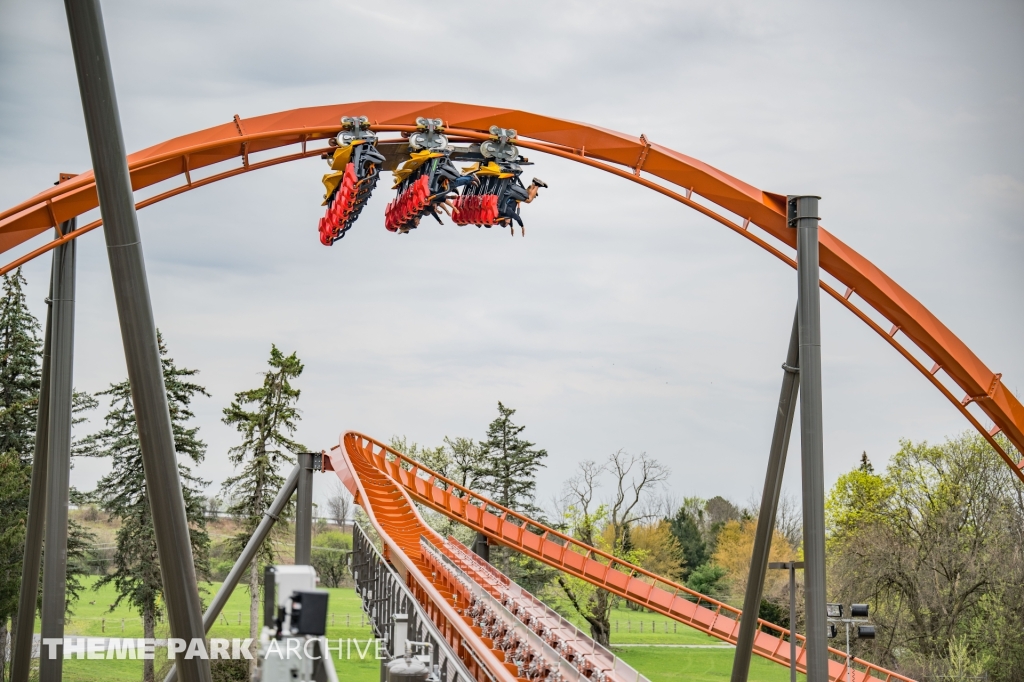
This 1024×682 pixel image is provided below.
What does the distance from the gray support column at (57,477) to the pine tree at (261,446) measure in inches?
782

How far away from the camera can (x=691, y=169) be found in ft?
40.8

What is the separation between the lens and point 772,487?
9.26 metres

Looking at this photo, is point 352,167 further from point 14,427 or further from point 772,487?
point 14,427

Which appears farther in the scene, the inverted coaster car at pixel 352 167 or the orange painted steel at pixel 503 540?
the orange painted steel at pixel 503 540

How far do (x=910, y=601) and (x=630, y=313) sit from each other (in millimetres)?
21220

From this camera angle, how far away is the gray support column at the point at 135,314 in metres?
3.90

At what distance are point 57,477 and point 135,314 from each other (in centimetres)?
548

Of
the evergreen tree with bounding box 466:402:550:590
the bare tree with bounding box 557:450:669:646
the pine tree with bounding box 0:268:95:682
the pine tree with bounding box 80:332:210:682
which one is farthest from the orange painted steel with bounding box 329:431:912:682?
the evergreen tree with bounding box 466:402:550:590

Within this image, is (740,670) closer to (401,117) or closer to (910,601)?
(401,117)

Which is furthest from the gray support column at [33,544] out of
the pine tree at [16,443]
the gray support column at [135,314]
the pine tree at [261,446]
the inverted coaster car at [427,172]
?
the pine tree at [261,446]

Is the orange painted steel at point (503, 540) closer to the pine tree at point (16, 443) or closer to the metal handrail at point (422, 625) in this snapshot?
the metal handrail at point (422, 625)

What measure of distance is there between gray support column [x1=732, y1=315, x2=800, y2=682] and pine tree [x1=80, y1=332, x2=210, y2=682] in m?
20.5

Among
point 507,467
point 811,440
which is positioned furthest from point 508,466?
point 811,440

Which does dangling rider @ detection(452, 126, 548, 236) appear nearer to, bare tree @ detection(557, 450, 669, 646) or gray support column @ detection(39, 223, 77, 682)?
gray support column @ detection(39, 223, 77, 682)
